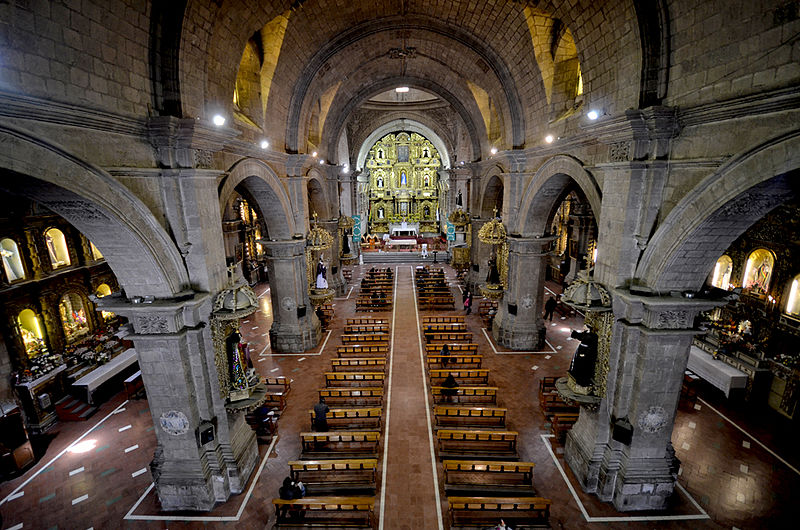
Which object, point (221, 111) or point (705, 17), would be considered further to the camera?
point (221, 111)

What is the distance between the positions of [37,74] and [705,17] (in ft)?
29.3

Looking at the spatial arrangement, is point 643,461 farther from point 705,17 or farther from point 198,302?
point 198,302

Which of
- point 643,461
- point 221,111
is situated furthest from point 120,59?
point 643,461

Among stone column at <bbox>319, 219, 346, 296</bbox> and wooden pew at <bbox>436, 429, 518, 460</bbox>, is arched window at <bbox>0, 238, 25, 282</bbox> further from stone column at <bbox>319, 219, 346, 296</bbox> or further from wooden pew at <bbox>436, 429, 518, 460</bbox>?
wooden pew at <bbox>436, 429, 518, 460</bbox>

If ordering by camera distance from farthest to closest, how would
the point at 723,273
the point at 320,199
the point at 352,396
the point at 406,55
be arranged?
the point at 320,199, the point at 406,55, the point at 723,273, the point at 352,396

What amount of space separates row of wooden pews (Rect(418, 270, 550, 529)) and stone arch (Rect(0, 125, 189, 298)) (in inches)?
262

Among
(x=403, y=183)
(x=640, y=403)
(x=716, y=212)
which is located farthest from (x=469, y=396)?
(x=403, y=183)

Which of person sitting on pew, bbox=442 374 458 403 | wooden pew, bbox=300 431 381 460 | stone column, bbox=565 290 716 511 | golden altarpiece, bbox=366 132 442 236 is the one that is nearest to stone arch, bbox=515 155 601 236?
stone column, bbox=565 290 716 511

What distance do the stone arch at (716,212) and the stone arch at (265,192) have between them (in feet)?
28.1

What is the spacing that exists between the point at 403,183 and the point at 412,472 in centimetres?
3617

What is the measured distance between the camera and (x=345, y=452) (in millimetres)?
8398

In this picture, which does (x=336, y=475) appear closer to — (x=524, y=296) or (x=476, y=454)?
(x=476, y=454)

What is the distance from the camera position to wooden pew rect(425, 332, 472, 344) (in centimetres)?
1382

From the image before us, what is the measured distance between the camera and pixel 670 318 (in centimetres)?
617
